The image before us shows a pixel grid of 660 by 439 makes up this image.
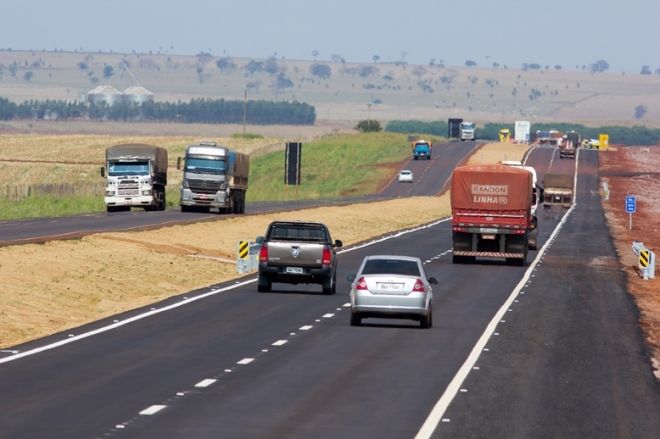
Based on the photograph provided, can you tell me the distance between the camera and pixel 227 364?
1100 inches

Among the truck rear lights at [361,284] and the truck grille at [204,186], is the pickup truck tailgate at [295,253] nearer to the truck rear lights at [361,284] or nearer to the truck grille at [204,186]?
the truck rear lights at [361,284]

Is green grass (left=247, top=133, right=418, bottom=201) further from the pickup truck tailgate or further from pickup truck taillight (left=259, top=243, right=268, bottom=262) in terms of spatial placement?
the pickup truck tailgate

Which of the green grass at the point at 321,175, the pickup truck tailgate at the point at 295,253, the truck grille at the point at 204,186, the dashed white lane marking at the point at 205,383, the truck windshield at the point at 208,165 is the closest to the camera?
the dashed white lane marking at the point at 205,383

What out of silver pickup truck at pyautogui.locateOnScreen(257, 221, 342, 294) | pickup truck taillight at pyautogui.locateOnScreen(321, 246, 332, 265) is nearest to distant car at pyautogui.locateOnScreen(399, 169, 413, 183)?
silver pickup truck at pyautogui.locateOnScreen(257, 221, 342, 294)

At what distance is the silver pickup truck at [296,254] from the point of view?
42.9 metres

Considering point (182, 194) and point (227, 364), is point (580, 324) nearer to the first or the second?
point (227, 364)

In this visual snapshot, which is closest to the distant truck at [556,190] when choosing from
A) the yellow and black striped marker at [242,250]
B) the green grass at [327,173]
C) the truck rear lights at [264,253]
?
the green grass at [327,173]

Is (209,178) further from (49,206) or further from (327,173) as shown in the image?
(327,173)

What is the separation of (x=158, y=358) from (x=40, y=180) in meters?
131

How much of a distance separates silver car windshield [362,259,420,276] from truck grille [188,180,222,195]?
171 ft

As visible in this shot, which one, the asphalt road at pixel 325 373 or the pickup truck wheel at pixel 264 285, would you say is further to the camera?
the pickup truck wheel at pixel 264 285

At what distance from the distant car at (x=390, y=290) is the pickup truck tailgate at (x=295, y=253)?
740cm

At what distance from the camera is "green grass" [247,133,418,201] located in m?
156

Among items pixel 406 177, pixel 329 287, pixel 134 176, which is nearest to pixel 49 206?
pixel 134 176
